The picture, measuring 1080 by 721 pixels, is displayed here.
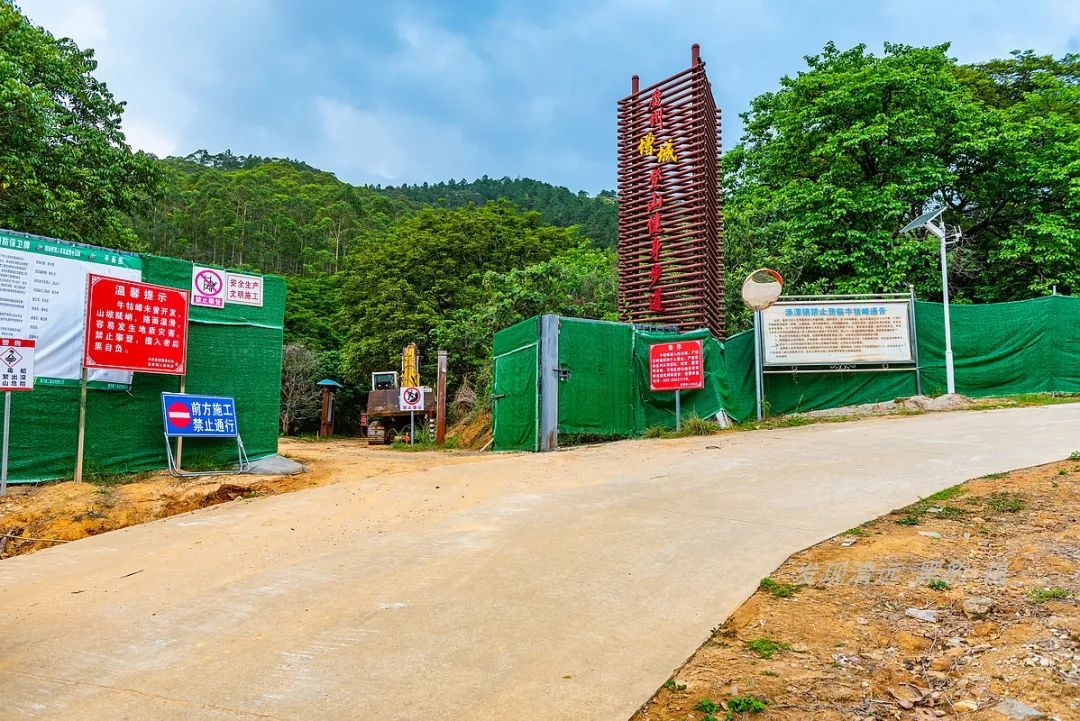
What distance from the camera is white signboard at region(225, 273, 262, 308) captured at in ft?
33.7

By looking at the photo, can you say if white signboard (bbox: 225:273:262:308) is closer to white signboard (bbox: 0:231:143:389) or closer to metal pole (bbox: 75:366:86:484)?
white signboard (bbox: 0:231:143:389)

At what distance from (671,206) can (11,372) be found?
11485mm

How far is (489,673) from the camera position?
3344mm

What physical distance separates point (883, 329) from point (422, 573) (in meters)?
11.8

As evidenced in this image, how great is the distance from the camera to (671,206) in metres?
14.6

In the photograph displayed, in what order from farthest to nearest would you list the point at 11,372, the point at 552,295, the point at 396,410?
the point at 396,410
the point at 552,295
the point at 11,372

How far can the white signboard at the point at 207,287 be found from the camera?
9.93m

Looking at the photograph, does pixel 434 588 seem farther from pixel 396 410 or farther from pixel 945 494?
pixel 396 410

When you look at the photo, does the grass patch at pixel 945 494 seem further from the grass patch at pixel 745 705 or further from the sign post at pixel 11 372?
the sign post at pixel 11 372

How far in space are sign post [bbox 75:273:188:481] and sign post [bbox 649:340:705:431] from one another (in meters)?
7.41

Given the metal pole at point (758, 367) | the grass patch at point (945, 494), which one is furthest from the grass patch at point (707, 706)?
the metal pole at point (758, 367)

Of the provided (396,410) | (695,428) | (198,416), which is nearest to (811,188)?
(695,428)

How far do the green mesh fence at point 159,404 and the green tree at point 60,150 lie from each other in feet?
16.1

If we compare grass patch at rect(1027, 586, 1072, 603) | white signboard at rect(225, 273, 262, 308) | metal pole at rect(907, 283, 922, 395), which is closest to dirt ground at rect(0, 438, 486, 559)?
white signboard at rect(225, 273, 262, 308)
